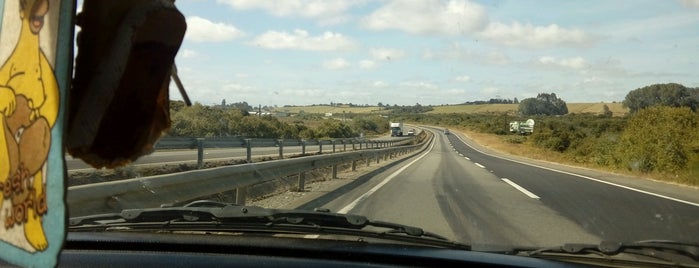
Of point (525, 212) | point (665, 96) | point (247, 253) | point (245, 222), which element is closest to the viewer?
point (247, 253)

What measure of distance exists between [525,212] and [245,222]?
21.5 feet

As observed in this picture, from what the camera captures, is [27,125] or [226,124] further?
[226,124]

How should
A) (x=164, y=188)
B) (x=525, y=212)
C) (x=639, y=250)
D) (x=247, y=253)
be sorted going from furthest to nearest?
1. (x=525, y=212)
2. (x=164, y=188)
3. (x=639, y=250)
4. (x=247, y=253)

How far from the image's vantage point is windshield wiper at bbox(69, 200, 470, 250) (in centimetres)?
362

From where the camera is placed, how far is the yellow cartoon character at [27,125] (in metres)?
1.37

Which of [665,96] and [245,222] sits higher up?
[665,96]

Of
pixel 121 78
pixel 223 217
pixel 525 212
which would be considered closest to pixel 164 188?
pixel 223 217

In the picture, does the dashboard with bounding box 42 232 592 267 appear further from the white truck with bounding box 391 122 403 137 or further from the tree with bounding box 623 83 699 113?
the white truck with bounding box 391 122 403 137

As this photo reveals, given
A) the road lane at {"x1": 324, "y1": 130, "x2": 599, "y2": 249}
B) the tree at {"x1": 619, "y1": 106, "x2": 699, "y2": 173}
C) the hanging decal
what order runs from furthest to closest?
the tree at {"x1": 619, "y1": 106, "x2": 699, "y2": 173}
the road lane at {"x1": 324, "y1": 130, "x2": 599, "y2": 249}
the hanging decal

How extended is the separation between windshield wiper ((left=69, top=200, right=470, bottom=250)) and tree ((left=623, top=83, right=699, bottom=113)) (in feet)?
14.6

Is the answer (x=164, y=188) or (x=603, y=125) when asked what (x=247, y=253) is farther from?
(x=603, y=125)

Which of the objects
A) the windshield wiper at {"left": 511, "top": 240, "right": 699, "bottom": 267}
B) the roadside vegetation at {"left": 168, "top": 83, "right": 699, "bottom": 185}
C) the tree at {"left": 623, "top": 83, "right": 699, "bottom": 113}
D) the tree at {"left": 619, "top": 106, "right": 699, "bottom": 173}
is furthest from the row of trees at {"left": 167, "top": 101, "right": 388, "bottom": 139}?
the tree at {"left": 619, "top": 106, "right": 699, "bottom": 173}

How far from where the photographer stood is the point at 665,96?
320 inches

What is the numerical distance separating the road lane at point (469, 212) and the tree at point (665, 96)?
2.02 meters
